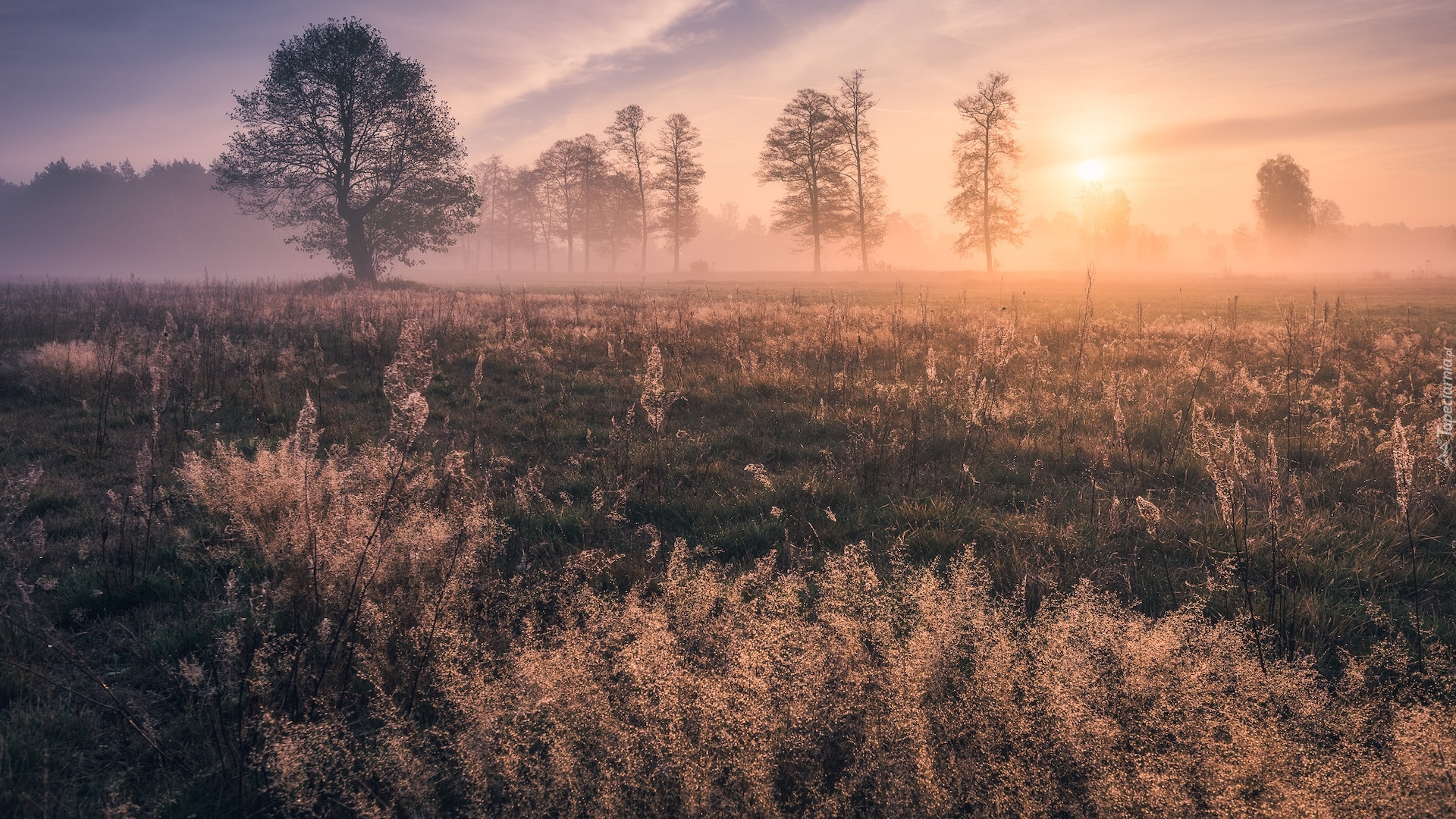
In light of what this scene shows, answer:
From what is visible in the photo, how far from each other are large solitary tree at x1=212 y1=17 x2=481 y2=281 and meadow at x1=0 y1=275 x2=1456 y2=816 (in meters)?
21.3

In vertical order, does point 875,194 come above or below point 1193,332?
above

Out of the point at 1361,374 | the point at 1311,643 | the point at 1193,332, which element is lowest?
the point at 1311,643

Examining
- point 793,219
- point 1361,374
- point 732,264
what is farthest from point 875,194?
point 732,264

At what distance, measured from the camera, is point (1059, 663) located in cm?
219

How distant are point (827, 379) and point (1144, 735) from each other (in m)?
5.94

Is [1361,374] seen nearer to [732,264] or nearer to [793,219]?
[793,219]

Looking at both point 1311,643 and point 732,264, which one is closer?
point 1311,643

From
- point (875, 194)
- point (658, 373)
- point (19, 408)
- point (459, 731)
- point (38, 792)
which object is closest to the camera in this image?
point (38, 792)

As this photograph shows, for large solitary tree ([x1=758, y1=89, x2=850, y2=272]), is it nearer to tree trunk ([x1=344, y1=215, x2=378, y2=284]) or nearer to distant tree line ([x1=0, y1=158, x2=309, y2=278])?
tree trunk ([x1=344, y1=215, x2=378, y2=284])

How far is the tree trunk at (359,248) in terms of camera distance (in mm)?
25578

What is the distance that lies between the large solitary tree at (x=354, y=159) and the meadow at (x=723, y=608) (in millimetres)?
21332

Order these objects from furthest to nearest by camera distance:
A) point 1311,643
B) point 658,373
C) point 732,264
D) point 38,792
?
1. point 732,264
2. point 658,373
3. point 1311,643
4. point 38,792

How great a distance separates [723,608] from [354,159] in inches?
1138

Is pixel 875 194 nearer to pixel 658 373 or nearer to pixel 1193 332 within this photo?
pixel 1193 332
